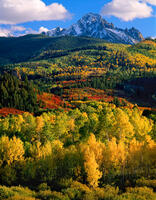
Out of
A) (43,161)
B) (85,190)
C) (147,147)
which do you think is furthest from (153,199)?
(43,161)

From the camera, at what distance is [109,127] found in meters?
56.9

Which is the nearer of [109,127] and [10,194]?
[10,194]

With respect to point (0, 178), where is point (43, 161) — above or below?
above

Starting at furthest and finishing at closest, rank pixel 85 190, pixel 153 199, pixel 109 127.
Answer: pixel 109 127 < pixel 85 190 < pixel 153 199

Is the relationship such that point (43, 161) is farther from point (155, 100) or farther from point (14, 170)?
point (155, 100)

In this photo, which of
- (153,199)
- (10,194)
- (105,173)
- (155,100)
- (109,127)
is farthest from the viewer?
(155,100)

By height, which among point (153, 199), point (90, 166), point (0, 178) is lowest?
point (0, 178)

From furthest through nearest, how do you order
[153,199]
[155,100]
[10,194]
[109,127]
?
[155,100]
[109,127]
[10,194]
[153,199]

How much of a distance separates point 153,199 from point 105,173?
1251 cm

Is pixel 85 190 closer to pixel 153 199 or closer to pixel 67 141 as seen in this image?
pixel 153 199

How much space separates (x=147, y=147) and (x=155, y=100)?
463ft

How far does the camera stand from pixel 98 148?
3916 centimetres

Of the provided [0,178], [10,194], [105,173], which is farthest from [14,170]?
[105,173]

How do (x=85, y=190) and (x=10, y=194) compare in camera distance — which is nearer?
(x=10, y=194)
